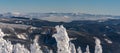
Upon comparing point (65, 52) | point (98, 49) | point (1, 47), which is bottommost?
point (98, 49)

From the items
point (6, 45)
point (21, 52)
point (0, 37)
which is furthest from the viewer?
point (21, 52)

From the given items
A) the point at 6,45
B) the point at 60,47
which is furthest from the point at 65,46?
the point at 6,45

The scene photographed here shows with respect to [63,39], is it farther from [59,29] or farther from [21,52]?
[21,52]

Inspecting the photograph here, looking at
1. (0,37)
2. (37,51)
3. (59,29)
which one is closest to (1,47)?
(0,37)

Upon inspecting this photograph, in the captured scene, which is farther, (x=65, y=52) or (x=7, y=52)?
(x=7, y=52)

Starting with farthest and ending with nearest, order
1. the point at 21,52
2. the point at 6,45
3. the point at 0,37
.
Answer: the point at 21,52 < the point at 6,45 < the point at 0,37

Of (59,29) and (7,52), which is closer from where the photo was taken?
(59,29)

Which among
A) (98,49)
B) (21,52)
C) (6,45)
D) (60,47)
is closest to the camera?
(60,47)

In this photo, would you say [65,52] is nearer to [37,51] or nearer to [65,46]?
[65,46]

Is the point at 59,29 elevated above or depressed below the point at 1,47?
above
